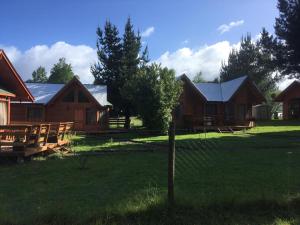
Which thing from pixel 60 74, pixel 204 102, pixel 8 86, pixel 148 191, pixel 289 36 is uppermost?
pixel 60 74

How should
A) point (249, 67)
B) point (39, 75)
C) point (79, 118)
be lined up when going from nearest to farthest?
point (79, 118) → point (249, 67) → point (39, 75)

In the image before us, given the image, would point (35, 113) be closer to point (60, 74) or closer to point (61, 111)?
point (61, 111)

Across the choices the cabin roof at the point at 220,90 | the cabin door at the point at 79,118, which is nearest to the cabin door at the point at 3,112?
the cabin door at the point at 79,118

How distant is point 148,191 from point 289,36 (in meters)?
22.6

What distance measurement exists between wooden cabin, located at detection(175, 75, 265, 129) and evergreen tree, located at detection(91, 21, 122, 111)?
334 inches

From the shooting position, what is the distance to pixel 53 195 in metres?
8.25

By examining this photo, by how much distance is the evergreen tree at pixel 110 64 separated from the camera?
144 feet

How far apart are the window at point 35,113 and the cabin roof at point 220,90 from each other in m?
15.9

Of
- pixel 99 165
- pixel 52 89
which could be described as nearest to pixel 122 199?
pixel 99 165

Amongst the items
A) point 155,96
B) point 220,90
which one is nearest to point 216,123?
point 220,90

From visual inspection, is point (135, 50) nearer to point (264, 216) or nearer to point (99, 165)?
point (99, 165)

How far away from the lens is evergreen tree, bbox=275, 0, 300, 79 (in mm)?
26922

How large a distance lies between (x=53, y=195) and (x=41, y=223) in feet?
7.17

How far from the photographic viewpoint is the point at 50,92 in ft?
131
